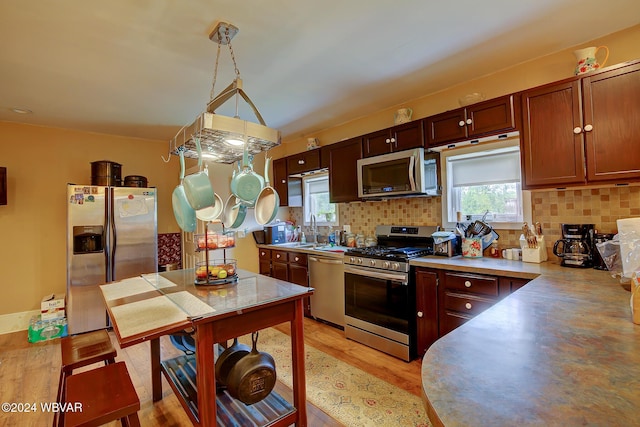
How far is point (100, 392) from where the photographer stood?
4.45ft

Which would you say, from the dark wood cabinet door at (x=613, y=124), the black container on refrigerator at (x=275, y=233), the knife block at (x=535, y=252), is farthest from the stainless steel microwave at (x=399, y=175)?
the black container on refrigerator at (x=275, y=233)

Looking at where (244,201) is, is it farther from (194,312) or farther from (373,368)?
(373,368)

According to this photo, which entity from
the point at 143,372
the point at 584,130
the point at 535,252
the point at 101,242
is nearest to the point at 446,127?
the point at 584,130

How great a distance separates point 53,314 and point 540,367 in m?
4.57

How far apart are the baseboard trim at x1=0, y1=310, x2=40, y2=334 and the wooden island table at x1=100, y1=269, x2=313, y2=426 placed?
271 cm

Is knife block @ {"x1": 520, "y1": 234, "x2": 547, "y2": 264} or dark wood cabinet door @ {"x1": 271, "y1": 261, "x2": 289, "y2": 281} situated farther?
dark wood cabinet door @ {"x1": 271, "y1": 261, "x2": 289, "y2": 281}

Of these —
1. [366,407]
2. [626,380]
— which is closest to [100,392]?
[366,407]

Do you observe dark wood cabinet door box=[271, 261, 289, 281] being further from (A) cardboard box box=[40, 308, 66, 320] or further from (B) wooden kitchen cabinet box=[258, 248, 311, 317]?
(A) cardboard box box=[40, 308, 66, 320]

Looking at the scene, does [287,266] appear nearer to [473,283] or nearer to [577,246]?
[473,283]

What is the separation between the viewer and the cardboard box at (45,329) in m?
3.22

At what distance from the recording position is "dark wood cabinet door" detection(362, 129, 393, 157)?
3.05 metres

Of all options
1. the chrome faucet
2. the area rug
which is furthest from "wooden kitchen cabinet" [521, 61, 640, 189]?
the chrome faucet

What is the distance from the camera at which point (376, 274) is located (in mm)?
2785

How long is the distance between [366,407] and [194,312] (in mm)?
1369
